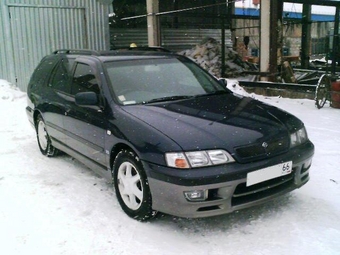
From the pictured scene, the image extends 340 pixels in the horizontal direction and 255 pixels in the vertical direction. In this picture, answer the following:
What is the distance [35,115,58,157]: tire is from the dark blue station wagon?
765mm

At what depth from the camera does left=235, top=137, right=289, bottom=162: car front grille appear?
3066 mm

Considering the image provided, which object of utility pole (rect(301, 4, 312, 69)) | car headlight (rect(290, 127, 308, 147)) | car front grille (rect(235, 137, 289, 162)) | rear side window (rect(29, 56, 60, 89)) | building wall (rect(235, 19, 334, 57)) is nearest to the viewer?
car front grille (rect(235, 137, 289, 162))

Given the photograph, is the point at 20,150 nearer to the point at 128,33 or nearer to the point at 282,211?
the point at 282,211

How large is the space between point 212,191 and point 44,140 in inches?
139

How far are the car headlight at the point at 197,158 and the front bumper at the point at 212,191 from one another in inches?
3.3

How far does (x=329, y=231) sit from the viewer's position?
317cm

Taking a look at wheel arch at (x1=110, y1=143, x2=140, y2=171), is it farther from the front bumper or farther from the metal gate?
the metal gate

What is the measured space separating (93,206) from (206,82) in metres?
1.97

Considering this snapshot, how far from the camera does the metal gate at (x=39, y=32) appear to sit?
10703 mm

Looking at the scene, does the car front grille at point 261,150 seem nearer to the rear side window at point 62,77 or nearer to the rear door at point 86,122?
the rear door at point 86,122

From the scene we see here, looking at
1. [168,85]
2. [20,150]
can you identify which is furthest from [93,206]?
[20,150]

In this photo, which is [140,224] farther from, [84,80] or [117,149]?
[84,80]

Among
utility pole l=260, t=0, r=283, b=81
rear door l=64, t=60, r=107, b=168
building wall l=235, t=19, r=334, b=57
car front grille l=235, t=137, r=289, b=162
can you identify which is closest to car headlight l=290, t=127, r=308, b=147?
car front grille l=235, t=137, r=289, b=162

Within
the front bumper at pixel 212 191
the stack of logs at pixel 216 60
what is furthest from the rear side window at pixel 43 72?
the stack of logs at pixel 216 60
